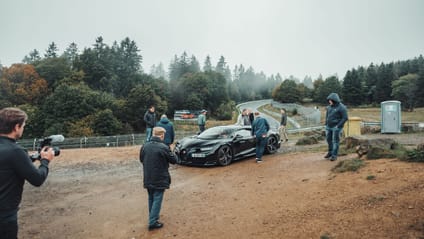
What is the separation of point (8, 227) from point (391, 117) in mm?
18007

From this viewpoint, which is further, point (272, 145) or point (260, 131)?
point (272, 145)

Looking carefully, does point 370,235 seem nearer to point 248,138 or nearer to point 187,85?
point 248,138

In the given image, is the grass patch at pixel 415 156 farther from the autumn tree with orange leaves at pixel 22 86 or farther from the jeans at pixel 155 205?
the autumn tree with orange leaves at pixel 22 86

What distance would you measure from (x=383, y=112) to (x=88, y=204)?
16013 mm

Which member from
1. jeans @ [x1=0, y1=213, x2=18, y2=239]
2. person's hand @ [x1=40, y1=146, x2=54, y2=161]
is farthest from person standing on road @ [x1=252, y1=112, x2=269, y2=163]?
jeans @ [x1=0, y1=213, x2=18, y2=239]

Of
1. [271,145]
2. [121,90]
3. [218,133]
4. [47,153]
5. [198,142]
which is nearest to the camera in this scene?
[47,153]

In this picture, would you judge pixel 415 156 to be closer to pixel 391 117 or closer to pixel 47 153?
pixel 47 153

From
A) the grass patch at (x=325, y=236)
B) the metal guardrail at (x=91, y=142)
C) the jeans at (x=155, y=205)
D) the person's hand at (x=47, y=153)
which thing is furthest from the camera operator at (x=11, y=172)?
the metal guardrail at (x=91, y=142)

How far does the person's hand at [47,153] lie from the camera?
3070 millimetres

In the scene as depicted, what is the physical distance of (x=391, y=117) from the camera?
16.2 meters

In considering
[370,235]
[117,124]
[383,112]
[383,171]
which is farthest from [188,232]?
[117,124]

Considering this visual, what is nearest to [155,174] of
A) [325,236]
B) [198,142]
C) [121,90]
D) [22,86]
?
[325,236]

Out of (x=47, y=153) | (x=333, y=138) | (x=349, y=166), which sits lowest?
(x=349, y=166)

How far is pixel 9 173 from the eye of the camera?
2729 mm
